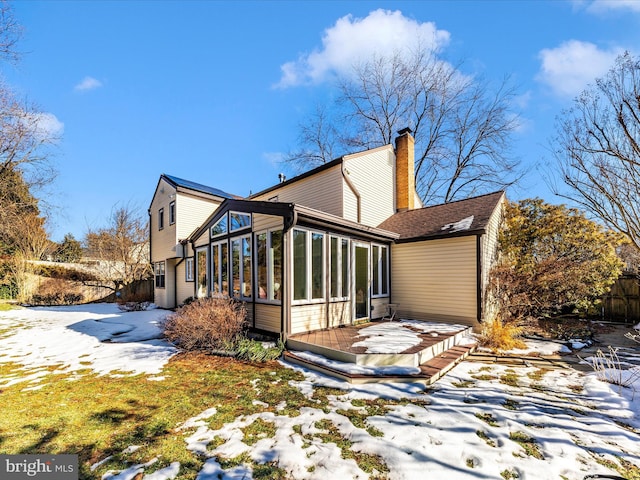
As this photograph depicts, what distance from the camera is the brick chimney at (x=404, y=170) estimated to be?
13.8 m

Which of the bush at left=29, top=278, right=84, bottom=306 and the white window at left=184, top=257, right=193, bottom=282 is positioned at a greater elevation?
the white window at left=184, top=257, right=193, bottom=282

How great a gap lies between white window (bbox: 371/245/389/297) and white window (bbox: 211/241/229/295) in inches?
202

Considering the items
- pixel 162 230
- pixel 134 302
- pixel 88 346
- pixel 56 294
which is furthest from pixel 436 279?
pixel 56 294

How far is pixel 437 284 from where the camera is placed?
33.1ft

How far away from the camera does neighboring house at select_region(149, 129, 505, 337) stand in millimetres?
7898

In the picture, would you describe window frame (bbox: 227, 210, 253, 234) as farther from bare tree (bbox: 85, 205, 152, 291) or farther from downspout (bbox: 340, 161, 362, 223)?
bare tree (bbox: 85, 205, 152, 291)

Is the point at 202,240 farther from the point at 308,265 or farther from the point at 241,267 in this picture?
the point at 308,265

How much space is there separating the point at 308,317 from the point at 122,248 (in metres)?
18.6

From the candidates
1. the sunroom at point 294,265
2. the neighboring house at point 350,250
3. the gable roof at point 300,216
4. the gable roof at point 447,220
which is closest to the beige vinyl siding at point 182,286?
the neighboring house at point 350,250

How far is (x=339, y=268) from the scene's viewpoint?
8906 mm

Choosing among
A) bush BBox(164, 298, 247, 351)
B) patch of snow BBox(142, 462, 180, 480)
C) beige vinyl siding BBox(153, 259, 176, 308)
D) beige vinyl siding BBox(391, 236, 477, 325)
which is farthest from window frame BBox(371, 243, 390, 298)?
beige vinyl siding BBox(153, 259, 176, 308)

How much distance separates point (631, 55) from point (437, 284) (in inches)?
313

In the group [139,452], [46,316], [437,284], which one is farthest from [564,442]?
[46,316]
